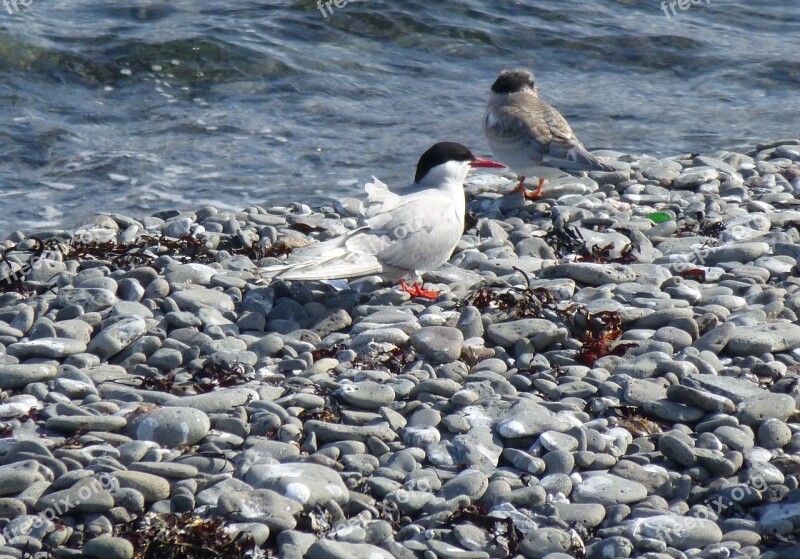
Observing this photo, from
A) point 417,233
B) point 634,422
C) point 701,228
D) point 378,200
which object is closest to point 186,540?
point 634,422

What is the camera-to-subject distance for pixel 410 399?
4.04 m

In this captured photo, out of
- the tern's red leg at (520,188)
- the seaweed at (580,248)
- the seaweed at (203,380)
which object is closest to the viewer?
the seaweed at (203,380)

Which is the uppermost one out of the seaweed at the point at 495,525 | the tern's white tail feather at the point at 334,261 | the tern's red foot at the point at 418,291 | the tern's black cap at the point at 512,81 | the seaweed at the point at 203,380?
the tern's black cap at the point at 512,81

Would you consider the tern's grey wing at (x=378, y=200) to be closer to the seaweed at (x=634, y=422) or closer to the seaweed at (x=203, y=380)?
the seaweed at (x=203, y=380)

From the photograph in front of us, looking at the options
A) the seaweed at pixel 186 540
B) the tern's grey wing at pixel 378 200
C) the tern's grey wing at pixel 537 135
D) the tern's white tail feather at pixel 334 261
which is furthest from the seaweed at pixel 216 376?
the tern's grey wing at pixel 537 135

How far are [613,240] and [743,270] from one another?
29.9 inches

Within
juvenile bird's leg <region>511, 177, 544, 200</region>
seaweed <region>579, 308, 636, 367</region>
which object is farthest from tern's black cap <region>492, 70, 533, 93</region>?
seaweed <region>579, 308, 636, 367</region>

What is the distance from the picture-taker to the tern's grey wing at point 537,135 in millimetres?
6656

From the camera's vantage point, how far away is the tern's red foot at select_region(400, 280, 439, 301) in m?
5.13

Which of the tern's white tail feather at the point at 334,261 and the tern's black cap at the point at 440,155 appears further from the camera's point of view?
the tern's black cap at the point at 440,155

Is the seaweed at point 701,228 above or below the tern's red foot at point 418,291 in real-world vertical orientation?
above

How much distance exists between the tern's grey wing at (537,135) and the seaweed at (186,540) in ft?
13.3

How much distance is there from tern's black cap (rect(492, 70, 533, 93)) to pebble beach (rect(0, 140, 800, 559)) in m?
1.58

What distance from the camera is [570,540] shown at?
10.6 feet
